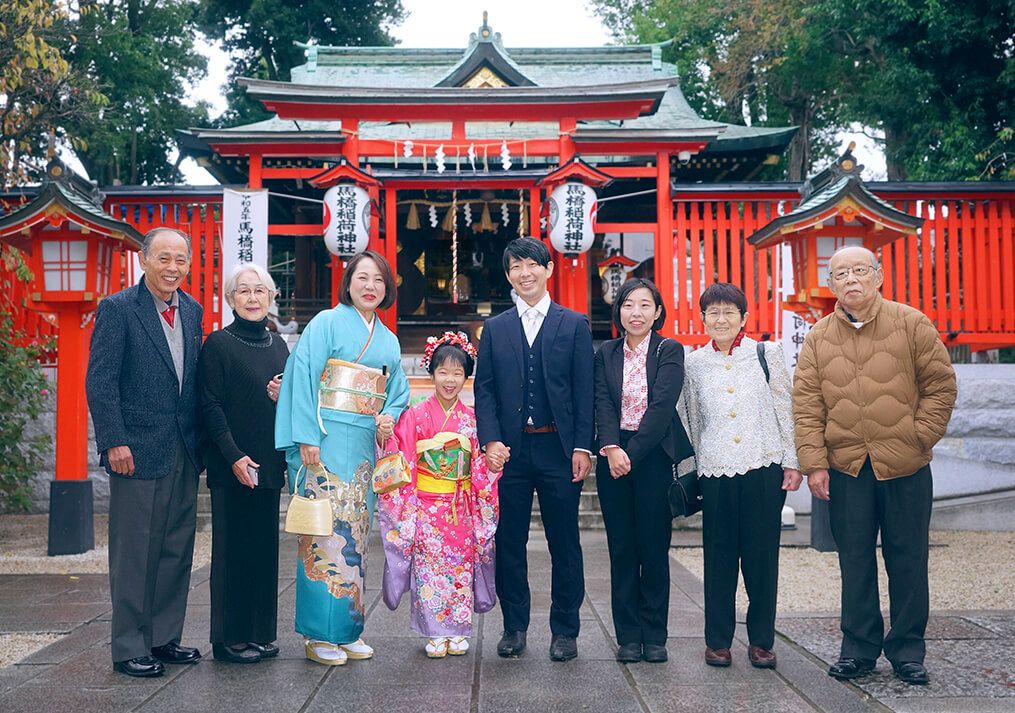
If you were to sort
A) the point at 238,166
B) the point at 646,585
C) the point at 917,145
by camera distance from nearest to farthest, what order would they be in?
the point at 646,585 < the point at 238,166 < the point at 917,145

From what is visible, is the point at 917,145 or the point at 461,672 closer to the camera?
the point at 461,672

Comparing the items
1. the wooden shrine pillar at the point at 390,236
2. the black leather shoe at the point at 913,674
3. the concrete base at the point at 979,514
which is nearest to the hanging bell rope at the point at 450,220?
the wooden shrine pillar at the point at 390,236

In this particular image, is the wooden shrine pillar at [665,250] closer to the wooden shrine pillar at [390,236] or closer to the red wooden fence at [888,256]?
the red wooden fence at [888,256]

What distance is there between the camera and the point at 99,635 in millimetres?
4828

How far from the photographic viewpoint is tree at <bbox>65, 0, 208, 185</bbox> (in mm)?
21231

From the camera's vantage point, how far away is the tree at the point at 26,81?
7805 millimetres

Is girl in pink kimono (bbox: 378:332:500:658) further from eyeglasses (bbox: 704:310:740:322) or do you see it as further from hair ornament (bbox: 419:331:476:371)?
eyeglasses (bbox: 704:310:740:322)

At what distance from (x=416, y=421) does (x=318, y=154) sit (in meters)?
7.38

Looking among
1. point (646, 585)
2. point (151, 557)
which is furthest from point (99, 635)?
point (646, 585)

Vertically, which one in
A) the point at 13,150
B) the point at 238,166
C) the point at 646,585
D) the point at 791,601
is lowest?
the point at 791,601

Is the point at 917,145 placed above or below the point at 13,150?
above

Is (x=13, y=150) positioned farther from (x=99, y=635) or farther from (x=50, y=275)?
(x=99, y=635)

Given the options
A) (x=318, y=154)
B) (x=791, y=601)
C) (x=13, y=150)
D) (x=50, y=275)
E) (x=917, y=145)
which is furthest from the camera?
(x=917, y=145)

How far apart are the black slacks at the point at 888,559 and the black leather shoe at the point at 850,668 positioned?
3 cm
